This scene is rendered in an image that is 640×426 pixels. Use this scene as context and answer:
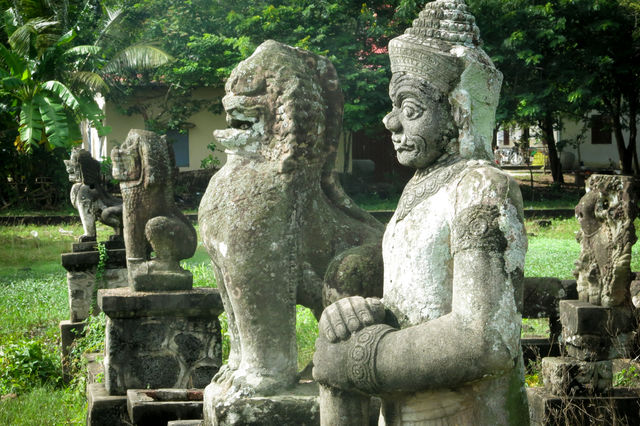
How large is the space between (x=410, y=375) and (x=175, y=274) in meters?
3.48

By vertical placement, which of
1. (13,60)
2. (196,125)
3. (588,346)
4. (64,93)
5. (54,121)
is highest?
(13,60)

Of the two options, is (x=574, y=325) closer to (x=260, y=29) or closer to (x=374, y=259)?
(x=374, y=259)

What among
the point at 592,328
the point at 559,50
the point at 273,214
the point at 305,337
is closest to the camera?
the point at 273,214

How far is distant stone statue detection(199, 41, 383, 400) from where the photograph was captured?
357 centimetres

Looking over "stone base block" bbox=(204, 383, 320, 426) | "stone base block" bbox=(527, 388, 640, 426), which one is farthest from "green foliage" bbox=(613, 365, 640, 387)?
"stone base block" bbox=(204, 383, 320, 426)

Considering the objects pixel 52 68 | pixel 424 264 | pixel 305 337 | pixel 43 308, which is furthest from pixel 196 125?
pixel 424 264

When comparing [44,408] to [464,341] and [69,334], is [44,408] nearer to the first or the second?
[69,334]


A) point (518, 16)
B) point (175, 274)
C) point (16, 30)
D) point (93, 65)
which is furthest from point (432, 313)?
point (93, 65)

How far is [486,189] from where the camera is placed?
2398 millimetres

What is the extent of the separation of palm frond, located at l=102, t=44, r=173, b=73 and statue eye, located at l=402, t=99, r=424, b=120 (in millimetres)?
19788

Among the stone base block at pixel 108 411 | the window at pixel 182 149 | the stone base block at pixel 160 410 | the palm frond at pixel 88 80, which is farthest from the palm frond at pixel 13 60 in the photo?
the stone base block at pixel 160 410

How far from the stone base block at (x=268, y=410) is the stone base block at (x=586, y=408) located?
2.33m

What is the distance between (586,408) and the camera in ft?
18.1

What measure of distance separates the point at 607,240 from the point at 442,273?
4216mm
